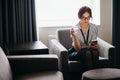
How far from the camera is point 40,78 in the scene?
2.65 m

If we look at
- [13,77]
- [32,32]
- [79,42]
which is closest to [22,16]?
[32,32]

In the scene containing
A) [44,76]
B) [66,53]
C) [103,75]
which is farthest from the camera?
[66,53]

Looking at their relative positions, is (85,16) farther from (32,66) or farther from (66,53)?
(32,66)

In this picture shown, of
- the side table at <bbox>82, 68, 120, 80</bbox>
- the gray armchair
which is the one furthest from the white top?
the side table at <bbox>82, 68, 120, 80</bbox>

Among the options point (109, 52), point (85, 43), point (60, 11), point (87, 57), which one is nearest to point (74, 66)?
point (87, 57)

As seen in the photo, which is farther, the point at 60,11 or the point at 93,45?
the point at 60,11

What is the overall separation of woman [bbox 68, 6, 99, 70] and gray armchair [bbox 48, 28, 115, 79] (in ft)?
0.34

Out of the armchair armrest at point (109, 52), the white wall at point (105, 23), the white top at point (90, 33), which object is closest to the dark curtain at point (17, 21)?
the white wall at point (105, 23)

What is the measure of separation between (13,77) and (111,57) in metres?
1.38

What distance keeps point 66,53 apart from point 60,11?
125 cm

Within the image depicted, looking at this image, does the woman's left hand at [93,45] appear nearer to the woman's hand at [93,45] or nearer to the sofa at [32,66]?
the woman's hand at [93,45]

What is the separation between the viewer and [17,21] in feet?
12.7

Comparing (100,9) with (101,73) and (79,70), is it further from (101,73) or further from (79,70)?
(101,73)

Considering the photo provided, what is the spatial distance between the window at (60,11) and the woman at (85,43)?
791 mm
